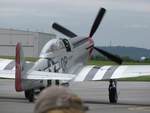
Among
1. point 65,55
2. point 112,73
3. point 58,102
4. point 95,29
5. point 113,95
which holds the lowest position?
point 113,95

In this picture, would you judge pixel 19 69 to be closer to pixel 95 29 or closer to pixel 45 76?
pixel 45 76

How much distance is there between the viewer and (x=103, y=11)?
27.7 m

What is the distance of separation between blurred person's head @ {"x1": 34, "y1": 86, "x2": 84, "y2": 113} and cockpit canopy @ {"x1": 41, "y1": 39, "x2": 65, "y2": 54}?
58.2 ft

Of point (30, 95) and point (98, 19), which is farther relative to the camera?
point (98, 19)

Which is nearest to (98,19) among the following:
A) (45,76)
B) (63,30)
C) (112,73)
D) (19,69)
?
(63,30)

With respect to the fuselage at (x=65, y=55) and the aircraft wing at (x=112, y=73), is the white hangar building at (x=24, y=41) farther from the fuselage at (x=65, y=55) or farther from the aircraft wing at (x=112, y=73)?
the aircraft wing at (x=112, y=73)

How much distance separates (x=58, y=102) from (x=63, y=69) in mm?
18502

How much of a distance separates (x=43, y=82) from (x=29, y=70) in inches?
25.3

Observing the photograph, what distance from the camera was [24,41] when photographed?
90438mm

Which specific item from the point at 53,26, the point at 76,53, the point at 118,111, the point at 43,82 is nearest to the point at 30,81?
the point at 43,82

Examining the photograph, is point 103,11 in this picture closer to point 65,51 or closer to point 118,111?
point 65,51

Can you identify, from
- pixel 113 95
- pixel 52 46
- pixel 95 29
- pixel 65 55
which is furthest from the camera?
pixel 95 29

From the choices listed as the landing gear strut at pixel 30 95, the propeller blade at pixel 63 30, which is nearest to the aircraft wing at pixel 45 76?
the landing gear strut at pixel 30 95

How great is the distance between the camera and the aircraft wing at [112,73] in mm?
19969
